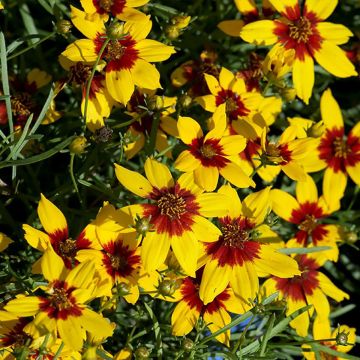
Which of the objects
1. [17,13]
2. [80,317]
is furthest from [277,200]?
[17,13]

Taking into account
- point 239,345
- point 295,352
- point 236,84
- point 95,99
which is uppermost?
point 95,99

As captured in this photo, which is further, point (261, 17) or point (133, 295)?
point (261, 17)

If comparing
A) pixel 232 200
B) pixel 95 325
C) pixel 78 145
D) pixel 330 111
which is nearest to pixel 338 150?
pixel 330 111

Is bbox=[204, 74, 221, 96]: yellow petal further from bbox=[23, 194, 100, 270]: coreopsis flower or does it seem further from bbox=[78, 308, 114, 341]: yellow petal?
bbox=[78, 308, 114, 341]: yellow petal

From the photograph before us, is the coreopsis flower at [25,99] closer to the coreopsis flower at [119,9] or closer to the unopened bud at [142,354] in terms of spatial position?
the coreopsis flower at [119,9]

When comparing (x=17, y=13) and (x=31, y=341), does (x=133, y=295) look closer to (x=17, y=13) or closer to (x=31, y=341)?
(x=31, y=341)

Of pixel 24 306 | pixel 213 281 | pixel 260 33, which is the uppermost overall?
pixel 260 33

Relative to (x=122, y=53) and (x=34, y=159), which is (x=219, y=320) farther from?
(x=122, y=53)

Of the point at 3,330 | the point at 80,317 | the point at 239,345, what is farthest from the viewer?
the point at 239,345
